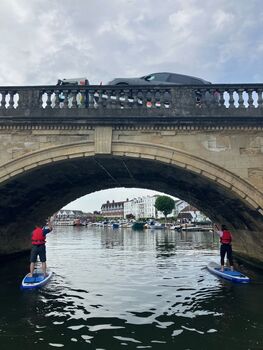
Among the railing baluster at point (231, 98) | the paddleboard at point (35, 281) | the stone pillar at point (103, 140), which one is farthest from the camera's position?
the paddleboard at point (35, 281)

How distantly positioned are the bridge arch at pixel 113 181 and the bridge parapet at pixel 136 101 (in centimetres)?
97

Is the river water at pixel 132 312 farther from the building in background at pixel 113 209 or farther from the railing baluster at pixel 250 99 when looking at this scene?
the building in background at pixel 113 209

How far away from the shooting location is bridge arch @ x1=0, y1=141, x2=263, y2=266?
9.81m

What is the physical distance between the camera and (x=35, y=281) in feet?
35.6

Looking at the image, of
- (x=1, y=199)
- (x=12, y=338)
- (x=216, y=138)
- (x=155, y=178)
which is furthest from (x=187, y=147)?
(x=1, y=199)

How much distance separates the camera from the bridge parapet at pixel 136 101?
10023 mm

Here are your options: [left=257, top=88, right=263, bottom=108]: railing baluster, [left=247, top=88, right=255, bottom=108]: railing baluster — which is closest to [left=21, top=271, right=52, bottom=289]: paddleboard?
[left=247, top=88, right=255, bottom=108]: railing baluster

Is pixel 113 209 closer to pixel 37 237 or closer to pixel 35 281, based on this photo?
pixel 37 237

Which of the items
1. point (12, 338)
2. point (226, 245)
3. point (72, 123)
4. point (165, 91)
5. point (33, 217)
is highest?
point (165, 91)

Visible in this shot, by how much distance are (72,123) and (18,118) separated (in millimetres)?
1531

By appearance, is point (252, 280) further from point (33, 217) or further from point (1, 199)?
point (33, 217)

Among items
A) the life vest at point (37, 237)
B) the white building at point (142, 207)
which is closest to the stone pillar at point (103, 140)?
the life vest at point (37, 237)

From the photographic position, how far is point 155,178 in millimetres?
14109

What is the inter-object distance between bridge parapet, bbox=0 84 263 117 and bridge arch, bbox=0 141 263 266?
97 cm
